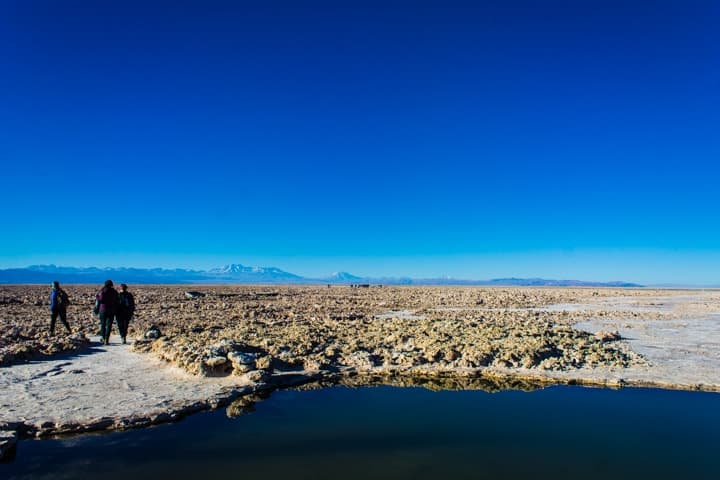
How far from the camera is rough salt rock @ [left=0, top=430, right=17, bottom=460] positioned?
20.4 ft

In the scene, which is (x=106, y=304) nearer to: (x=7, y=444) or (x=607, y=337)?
(x=7, y=444)

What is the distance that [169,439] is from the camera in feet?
22.7

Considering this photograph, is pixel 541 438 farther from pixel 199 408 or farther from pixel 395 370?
pixel 199 408

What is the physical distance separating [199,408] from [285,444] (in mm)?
2039

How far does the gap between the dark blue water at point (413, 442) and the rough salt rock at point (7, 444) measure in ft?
0.34

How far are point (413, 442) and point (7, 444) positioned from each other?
5.17 m

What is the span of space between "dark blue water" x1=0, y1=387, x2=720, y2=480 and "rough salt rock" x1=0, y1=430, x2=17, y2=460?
0.11 m

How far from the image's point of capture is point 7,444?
6.40 meters

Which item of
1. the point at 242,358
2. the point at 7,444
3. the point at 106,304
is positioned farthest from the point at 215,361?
the point at 106,304

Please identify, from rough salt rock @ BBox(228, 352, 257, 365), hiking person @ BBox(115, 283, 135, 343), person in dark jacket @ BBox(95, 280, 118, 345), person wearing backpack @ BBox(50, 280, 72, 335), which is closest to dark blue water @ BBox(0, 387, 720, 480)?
rough salt rock @ BBox(228, 352, 257, 365)

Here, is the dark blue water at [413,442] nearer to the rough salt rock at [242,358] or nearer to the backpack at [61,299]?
the rough salt rock at [242,358]

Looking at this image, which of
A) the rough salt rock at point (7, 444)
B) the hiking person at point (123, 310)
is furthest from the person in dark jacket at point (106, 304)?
the rough salt rock at point (7, 444)

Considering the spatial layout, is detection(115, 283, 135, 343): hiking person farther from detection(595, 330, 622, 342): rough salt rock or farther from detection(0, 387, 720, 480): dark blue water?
detection(595, 330, 622, 342): rough salt rock

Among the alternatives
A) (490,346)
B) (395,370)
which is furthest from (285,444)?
(490,346)
